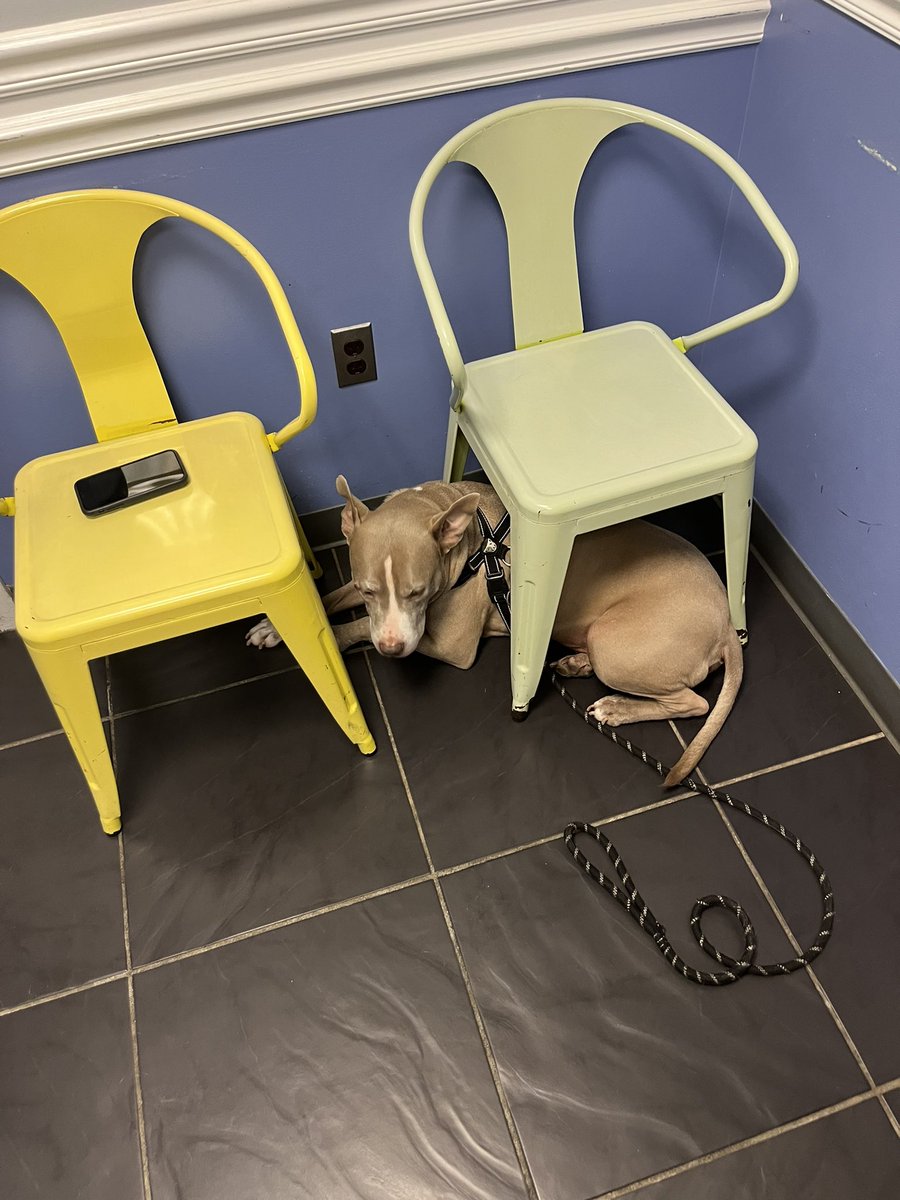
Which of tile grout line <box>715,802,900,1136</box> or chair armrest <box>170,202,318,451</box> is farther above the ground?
chair armrest <box>170,202,318,451</box>

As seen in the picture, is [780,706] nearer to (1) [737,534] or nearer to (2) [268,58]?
(1) [737,534]

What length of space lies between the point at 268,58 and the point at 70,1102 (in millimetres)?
1863

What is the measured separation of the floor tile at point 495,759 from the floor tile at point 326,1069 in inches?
7.8

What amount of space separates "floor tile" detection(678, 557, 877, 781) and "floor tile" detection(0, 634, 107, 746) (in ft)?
4.52

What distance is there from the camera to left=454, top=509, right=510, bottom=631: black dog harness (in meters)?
1.85

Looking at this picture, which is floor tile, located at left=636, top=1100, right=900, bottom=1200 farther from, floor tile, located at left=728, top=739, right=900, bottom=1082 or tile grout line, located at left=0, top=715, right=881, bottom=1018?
tile grout line, located at left=0, top=715, right=881, bottom=1018

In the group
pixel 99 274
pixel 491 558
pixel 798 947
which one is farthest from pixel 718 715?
pixel 99 274

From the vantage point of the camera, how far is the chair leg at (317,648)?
5.17 feet

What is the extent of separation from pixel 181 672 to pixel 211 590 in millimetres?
670

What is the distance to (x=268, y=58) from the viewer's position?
1.55 meters

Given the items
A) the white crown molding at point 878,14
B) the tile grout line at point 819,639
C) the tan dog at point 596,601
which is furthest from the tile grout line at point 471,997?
the white crown molding at point 878,14

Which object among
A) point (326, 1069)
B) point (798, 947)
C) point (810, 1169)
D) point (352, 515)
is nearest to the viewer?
point (810, 1169)

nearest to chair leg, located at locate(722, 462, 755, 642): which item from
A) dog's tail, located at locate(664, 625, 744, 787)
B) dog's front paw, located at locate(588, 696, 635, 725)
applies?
dog's tail, located at locate(664, 625, 744, 787)

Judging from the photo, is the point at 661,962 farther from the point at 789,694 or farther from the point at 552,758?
the point at 789,694
